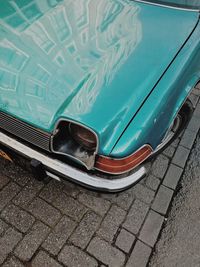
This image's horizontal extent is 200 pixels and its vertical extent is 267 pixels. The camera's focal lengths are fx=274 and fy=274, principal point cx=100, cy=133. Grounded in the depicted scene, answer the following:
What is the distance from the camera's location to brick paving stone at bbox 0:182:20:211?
2.29 meters

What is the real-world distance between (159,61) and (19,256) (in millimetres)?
1729

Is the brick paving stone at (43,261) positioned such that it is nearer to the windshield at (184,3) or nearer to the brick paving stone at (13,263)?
the brick paving stone at (13,263)

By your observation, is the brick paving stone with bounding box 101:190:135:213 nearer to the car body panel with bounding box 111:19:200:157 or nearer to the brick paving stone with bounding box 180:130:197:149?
the car body panel with bounding box 111:19:200:157

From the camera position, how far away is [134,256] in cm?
209

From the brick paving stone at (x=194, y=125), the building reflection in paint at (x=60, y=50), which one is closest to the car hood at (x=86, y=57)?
the building reflection in paint at (x=60, y=50)

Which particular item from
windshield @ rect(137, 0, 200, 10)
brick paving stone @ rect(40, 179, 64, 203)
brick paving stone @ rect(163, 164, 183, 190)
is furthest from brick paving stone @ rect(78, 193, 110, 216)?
windshield @ rect(137, 0, 200, 10)

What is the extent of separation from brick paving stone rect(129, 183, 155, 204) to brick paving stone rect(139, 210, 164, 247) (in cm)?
12

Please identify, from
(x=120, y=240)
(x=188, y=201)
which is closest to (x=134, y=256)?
(x=120, y=240)

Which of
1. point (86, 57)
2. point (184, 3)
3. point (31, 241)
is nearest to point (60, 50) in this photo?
point (86, 57)

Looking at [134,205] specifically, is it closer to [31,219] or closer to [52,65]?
[31,219]

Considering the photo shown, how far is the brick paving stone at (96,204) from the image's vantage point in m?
2.30

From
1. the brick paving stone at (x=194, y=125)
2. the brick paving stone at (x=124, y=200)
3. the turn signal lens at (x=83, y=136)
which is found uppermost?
the turn signal lens at (x=83, y=136)

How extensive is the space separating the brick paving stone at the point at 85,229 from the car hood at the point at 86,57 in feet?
3.03

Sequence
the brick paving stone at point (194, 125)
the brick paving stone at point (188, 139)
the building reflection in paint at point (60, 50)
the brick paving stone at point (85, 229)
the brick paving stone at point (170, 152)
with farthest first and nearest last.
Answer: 1. the brick paving stone at point (194, 125)
2. the brick paving stone at point (188, 139)
3. the brick paving stone at point (170, 152)
4. the brick paving stone at point (85, 229)
5. the building reflection in paint at point (60, 50)
